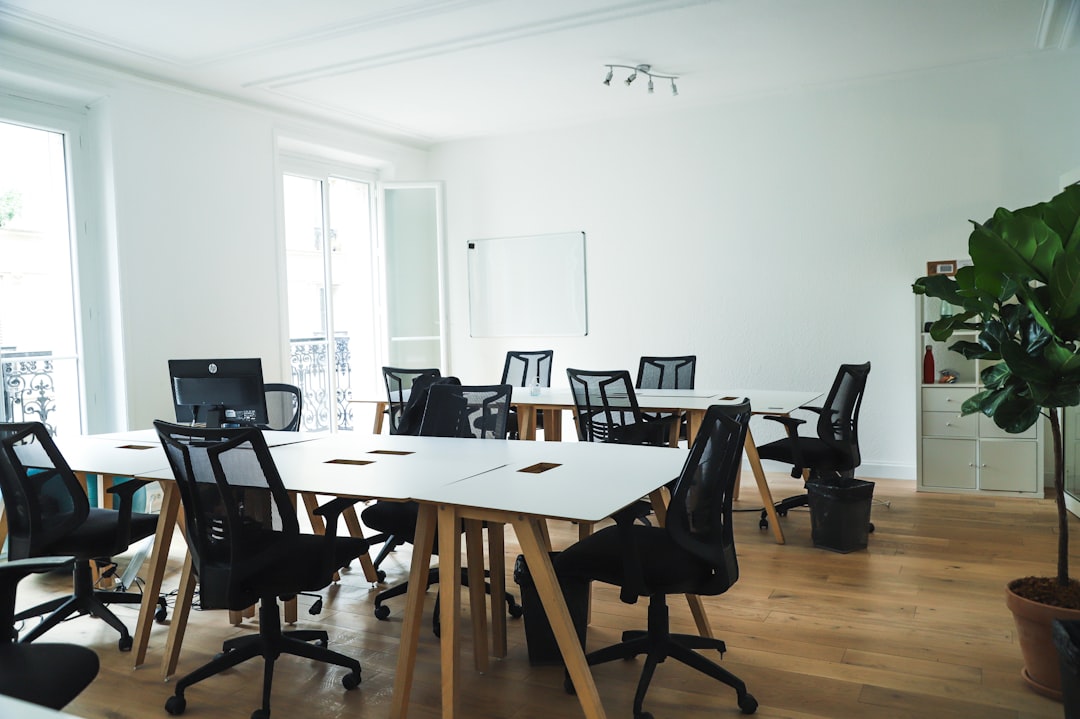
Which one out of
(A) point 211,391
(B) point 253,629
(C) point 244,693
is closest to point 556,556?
(C) point 244,693

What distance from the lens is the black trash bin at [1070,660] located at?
222 cm

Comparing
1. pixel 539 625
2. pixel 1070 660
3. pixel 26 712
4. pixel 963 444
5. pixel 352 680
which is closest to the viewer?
pixel 26 712

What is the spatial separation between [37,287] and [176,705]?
3559mm

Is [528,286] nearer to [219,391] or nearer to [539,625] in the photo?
[219,391]

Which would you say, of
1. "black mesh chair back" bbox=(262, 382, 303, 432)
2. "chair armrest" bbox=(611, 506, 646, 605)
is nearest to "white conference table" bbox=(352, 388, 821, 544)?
"black mesh chair back" bbox=(262, 382, 303, 432)

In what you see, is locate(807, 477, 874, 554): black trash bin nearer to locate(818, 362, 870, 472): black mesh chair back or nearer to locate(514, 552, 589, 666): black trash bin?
locate(818, 362, 870, 472): black mesh chair back

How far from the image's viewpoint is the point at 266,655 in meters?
2.85

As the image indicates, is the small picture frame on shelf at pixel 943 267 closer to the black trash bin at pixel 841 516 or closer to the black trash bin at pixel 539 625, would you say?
the black trash bin at pixel 841 516

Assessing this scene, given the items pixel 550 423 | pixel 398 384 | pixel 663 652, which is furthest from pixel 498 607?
pixel 550 423

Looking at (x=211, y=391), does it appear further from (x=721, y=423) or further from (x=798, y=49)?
(x=798, y=49)

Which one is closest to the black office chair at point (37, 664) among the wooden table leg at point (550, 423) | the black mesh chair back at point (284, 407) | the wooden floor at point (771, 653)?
the wooden floor at point (771, 653)

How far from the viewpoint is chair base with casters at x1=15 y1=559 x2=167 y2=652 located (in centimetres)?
333

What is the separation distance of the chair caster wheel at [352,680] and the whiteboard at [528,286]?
4.85 metres

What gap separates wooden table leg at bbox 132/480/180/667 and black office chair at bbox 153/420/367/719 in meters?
0.45
